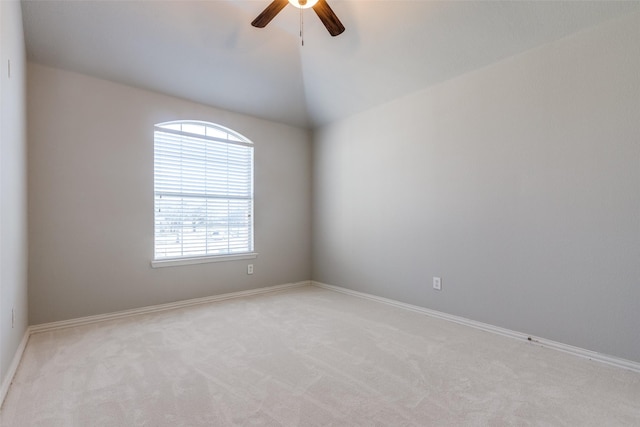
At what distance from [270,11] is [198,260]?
8.93 feet

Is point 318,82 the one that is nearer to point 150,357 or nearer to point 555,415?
point 150,357

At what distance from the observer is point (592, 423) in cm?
158

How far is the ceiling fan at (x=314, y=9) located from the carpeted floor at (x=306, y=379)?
2.50m

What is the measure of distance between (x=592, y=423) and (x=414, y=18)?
Answer: 2982 mm

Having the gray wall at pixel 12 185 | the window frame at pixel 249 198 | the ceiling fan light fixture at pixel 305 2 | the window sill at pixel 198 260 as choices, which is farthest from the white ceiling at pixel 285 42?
the window sill at pixel 198 260

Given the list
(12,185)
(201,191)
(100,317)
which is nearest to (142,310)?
(100,317)

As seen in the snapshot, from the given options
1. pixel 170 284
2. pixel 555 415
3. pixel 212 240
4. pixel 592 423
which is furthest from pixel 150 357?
pixel 592 423

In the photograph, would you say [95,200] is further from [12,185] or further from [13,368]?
[13,368]

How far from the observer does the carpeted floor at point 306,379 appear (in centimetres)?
163

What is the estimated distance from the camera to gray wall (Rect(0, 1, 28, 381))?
1856mm

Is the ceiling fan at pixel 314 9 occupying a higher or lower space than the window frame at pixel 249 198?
higher

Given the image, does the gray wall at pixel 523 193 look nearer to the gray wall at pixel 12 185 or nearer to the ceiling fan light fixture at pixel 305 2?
the ceiling fan light fixture at pixel 305 2

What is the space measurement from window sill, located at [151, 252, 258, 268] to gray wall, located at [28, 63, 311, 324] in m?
0.06

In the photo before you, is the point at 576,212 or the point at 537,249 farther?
the point at 537,249
